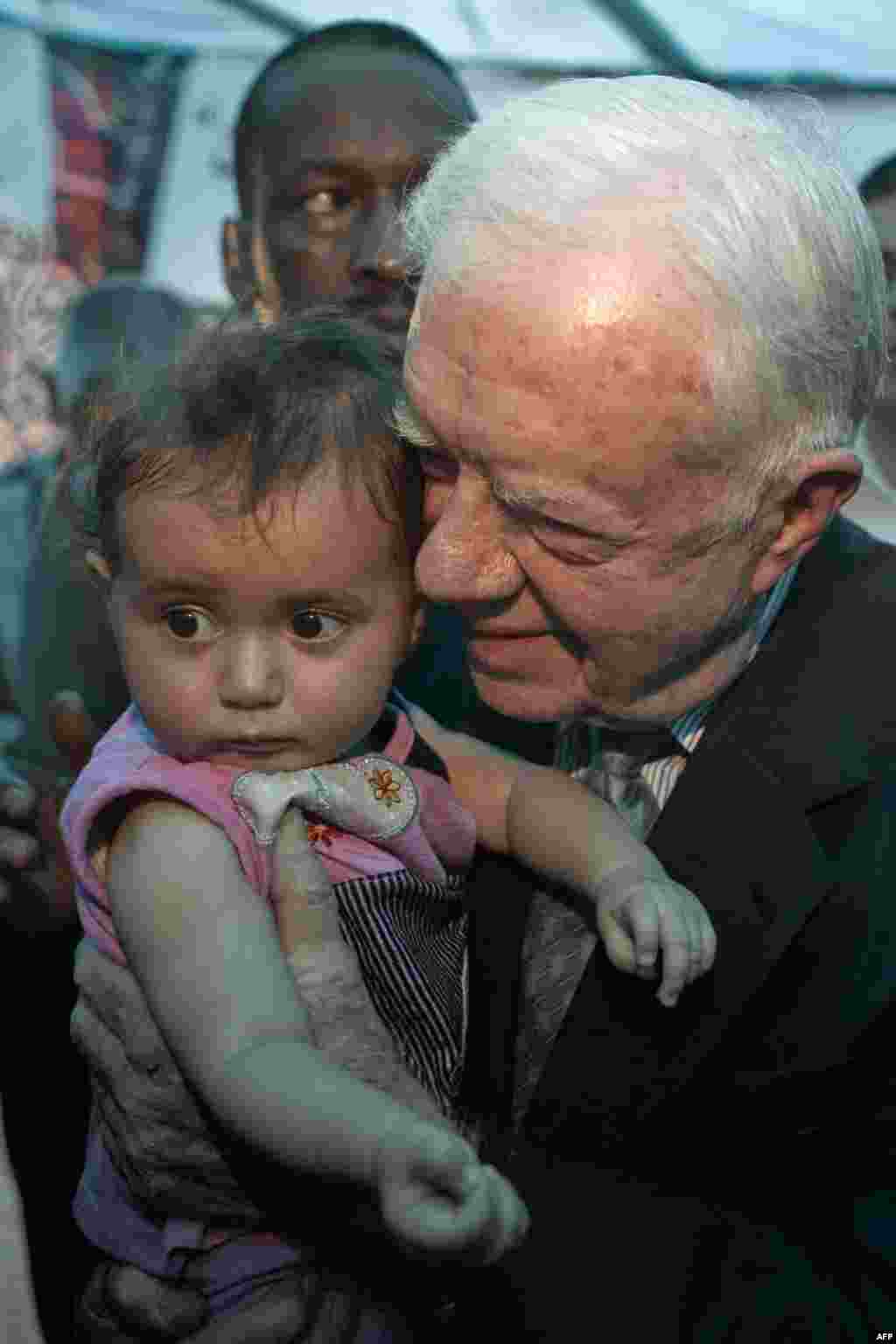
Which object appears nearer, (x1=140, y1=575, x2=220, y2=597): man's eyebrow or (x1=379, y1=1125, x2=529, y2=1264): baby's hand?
(x1=379, y1=1125, x2=529, y2=1264): baby's hand

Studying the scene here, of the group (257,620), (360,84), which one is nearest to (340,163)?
(360,84)

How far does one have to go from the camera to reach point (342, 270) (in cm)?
363

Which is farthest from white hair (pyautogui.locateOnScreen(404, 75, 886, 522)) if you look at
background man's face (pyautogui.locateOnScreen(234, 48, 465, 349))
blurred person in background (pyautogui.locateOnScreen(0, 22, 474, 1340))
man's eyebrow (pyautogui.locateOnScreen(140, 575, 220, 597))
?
background man's face (pyautogui.locateOnScreen(234, 48, 465, 349))

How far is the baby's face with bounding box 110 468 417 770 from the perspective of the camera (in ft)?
6.07

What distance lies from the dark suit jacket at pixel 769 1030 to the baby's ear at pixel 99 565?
2.85 ft

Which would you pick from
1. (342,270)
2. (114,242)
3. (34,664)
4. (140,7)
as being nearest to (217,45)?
(140,7)

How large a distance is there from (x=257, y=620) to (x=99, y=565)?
290 mm

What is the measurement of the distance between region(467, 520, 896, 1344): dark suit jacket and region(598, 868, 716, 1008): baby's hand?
0.53 feet

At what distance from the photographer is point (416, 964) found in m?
2.08

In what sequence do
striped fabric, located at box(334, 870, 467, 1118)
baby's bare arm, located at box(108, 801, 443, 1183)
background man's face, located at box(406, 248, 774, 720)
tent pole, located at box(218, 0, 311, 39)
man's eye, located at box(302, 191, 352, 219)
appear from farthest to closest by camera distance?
1. tent pole, located at box(218, 0, 311, 39)
2. man's eye, located at box(302, 191, 352, 219)
3. striped fabric, located at box(334, 870, 467, 1118)
4. background man's face, located at box(406, 248, 774, 720)
5. baby's bare arm, located at box(108, 801, 443, 1183)

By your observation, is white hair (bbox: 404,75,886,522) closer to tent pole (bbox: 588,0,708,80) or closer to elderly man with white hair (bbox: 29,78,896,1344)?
elderly man with white hair (bbox: 29,78,896,1344)

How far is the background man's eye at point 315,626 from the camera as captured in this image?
191cm

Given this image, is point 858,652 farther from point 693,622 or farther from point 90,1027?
point 90,1027

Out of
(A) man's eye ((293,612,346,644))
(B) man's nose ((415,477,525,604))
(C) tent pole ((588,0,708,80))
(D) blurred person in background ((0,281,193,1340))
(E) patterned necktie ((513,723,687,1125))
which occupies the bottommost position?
(D) blurred person in background ((0,281,193,1340))
